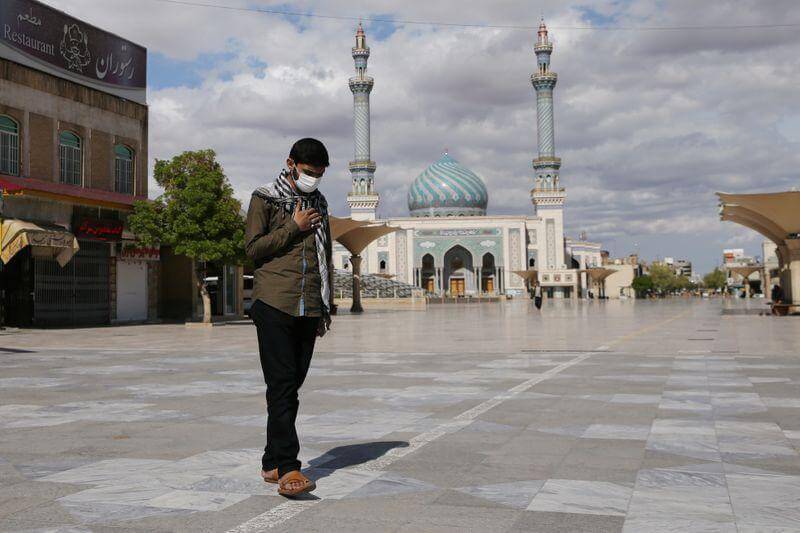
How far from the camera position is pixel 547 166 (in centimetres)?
7831

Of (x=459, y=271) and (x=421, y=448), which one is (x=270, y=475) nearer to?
(x=421, y=448)

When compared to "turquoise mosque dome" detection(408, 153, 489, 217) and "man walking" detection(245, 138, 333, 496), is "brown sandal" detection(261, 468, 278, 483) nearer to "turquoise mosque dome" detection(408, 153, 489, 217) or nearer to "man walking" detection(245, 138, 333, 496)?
"man walking" detection(245, 138, 333, 496)

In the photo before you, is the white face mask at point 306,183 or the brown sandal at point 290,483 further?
the white face mask at point 306,183

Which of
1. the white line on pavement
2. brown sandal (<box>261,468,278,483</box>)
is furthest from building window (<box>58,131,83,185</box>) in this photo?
brown sandal (<box>261,468,278,483</box>)

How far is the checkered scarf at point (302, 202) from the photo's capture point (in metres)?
3.94

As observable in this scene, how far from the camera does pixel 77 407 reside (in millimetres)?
6324

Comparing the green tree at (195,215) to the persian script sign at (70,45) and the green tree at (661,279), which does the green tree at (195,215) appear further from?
the green tree at (661,279)

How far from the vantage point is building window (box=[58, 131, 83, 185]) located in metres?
23.9

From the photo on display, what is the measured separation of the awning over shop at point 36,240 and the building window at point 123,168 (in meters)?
4.17

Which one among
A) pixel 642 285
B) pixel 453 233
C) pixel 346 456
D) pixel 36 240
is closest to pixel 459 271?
pixel 453 233

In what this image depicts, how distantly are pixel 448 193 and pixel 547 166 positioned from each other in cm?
1040

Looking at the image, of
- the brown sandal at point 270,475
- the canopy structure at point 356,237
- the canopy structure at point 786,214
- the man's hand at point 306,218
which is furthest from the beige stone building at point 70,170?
the canopy structure at point 786,214

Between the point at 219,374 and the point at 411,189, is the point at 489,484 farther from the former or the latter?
the point at 411,189

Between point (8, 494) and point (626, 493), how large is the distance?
9.19 feet
